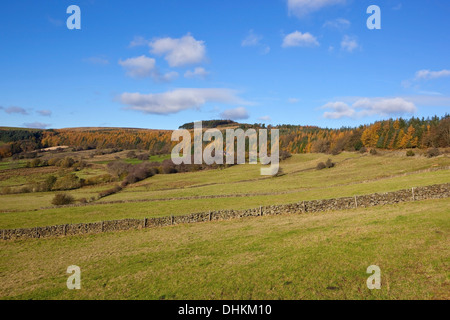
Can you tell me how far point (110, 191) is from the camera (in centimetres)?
7031

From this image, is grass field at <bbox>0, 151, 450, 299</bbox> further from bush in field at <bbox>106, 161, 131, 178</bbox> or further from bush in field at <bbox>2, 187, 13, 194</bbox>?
bush in field at <bbox>106, 161, 131, 178</bbox>

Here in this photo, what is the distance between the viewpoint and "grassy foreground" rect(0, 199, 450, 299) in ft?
38.1

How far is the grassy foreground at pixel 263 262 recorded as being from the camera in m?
11.6

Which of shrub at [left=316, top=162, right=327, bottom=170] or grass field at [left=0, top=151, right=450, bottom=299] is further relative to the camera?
shrub at [left=316, top=162, right=327, bottom=170]

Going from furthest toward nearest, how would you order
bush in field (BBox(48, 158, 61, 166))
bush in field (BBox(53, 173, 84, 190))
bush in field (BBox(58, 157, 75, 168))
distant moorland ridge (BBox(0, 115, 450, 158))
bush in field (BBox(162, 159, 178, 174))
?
1. bush in field (BBox(48, 158, 61, 166))
2. bush in field (BBox(58, 157, 75, 168))
3. distant moorland ridge (BBox(0, 115, 450, 158))
4. bush in field (BBox(162, 159, 178, 174))
5. bush in field (BBox(53, 173, 84, 190))

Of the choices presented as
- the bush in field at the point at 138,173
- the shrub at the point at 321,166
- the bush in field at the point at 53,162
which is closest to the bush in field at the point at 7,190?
the bush in field at the point at 138,173

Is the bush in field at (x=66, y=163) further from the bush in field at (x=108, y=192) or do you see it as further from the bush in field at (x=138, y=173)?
the bush in field at (x=108, y=192)

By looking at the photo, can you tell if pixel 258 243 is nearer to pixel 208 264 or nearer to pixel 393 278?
pixel 208 264

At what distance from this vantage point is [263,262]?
49.3 feet

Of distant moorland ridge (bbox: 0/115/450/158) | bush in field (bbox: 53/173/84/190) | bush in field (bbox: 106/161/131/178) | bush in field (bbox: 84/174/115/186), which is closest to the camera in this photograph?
bush in field (bbox: 53/173/84/190)

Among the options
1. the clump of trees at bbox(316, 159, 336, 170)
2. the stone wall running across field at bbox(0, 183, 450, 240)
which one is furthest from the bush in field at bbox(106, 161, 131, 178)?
the stone wall running across field at bbox(0, 183, 450, 240)

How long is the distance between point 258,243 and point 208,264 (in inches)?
175
